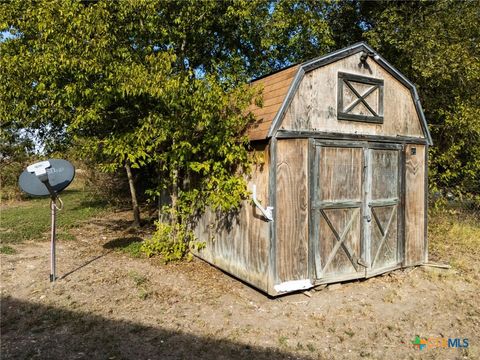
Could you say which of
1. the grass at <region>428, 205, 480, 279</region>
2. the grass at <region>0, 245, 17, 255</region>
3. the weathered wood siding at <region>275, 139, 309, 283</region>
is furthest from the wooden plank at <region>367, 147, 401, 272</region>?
the grass at <region>0, 245, 17, 255</region>

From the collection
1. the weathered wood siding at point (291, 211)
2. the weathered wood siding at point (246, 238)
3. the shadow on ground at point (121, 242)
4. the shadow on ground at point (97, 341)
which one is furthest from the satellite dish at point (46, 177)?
the weathered wood siding at point (291, 211)

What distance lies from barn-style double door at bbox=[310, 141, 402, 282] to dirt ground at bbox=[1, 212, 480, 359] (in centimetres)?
40

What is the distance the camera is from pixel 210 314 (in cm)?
479

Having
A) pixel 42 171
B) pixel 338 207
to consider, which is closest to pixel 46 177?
pixel 42 171

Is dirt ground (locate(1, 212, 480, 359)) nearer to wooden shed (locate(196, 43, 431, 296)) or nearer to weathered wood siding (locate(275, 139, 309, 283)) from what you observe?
wooden shed (locate(196, 43, 431, 296))

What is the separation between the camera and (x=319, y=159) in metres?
5.57

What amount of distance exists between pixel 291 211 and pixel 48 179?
388 centimetres

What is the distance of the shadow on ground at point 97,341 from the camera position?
12.0 ft

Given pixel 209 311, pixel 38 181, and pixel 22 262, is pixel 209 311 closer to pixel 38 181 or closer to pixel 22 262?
pixel 38 181

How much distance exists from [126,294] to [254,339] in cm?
A: 236

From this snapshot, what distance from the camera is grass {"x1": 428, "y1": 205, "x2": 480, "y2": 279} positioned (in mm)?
7238

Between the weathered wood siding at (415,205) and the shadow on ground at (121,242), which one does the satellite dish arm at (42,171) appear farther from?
the weathered wood siding at (415,205)

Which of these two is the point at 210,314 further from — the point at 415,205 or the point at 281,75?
the point at 415,205

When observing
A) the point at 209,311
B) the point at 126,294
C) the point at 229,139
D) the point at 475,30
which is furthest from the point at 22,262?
the point at 475,30
